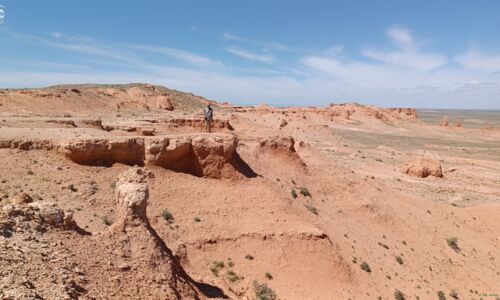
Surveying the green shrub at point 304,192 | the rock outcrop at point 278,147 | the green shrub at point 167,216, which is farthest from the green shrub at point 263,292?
the rock outcrop at point 278,147

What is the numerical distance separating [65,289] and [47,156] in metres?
8.44

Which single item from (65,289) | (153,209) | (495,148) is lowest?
(495,148)

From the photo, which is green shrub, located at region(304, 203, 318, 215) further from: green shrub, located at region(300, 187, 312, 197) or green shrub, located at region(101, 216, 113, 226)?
green shrub, located at region(101, 216, 113, 226)

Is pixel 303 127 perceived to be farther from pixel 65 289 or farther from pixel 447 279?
pixel 65 289

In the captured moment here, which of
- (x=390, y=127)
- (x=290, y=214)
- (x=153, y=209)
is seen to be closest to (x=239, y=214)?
(x=290, y=214)

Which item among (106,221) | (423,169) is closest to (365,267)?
(106,221)

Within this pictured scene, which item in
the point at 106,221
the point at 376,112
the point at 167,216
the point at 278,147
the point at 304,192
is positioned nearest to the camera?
the point at 106,221

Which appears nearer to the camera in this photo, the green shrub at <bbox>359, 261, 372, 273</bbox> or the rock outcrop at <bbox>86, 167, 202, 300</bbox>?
the rock outcrop at <bbox>86, 167, 202, 300</bbox>

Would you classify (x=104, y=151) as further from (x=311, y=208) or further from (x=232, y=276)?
(x=311, y=208)

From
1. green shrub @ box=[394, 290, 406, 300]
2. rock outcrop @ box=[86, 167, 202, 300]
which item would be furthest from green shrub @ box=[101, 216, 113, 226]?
green shrub @ box=[394, 290, 406, 300]

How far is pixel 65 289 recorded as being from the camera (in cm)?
623

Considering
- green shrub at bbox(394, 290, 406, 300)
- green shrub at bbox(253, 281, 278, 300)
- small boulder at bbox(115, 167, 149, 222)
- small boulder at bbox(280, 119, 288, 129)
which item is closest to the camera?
small boulder at bbox(115, 167, 149, 222)

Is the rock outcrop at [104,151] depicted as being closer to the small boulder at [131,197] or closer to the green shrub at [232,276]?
the small boulder at [131,197]

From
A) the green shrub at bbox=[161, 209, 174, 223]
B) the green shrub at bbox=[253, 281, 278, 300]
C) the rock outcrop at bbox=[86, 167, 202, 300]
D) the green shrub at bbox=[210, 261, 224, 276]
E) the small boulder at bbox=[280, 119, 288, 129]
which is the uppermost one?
the rock outcrop at bbox=[86, 167, 202, 300]
